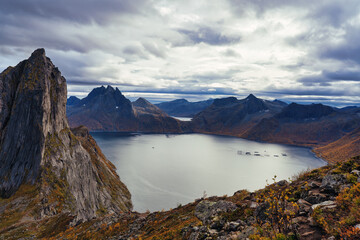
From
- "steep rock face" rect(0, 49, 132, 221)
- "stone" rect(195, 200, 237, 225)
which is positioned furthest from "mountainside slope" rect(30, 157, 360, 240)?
"steep rock face" rect(0, 49, 132, 221)

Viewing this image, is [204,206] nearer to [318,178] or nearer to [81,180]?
[318,178]

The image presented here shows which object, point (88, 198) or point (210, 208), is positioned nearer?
point (210, 208)

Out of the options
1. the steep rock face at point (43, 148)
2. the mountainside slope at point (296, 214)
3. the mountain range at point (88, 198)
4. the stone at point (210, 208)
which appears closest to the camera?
the mountainside slope at point (296, 214)

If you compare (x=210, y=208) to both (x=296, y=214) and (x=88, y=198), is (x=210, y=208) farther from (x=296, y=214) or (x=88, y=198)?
(x=88, y=198)

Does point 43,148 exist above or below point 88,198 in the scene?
above

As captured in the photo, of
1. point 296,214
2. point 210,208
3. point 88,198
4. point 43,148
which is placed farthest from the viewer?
point 88,198

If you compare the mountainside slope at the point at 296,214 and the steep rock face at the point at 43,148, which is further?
the steep rock face at the point at 43,148

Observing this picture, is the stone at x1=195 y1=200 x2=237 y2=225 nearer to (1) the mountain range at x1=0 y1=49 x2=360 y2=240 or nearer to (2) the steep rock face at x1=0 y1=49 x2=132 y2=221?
(1) the mountain range at x1=0 y1=49 x2=360 y2=240

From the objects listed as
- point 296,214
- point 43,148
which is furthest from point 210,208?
point 43,148

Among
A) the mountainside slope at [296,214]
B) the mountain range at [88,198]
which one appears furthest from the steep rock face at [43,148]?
the mountainside slope at [296,214]

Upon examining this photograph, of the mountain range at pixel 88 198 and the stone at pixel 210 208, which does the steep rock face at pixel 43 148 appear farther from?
the stone at pixel 210 208
